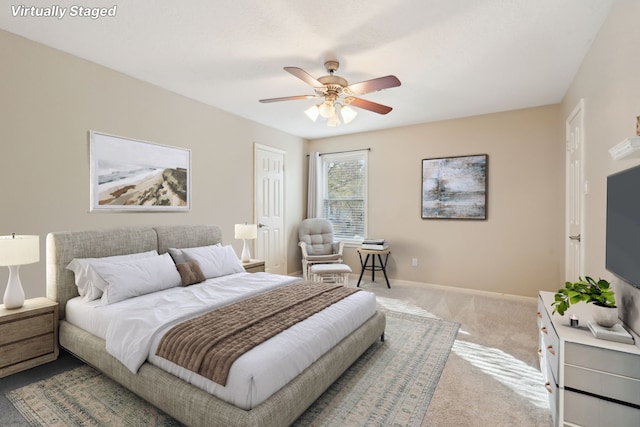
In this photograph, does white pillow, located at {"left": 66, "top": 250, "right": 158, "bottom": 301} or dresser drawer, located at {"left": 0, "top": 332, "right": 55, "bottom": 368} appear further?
white pillow, located at {"left": 66, "top": 250, "right": 158, "bottom": 301}

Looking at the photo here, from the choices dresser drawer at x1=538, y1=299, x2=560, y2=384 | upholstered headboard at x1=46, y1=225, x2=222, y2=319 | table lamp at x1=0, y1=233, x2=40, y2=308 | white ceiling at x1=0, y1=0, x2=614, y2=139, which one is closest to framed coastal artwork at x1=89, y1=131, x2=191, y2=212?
upholstered headboard at x1=46, y1=225, x2=222, y2=319

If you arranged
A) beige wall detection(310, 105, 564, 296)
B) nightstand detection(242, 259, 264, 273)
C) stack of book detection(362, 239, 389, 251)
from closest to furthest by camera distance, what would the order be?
nightstand detection(242, 259, 264, 273) → beige wall detection(310, 105, 564, 296) → stack of book detection(362, 239, 389, 251)

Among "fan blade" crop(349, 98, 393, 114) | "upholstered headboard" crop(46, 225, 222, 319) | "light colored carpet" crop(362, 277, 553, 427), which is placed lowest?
"light colored carpet" crop(362, 277, 553, 427)

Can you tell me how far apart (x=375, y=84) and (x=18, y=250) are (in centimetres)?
289

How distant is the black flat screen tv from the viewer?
1.61m

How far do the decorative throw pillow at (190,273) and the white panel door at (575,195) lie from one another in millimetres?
3573

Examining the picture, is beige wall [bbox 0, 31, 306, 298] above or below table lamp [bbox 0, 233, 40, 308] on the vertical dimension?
above

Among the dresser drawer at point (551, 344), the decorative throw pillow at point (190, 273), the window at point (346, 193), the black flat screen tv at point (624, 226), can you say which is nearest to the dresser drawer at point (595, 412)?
the dresser drawer at point (551, 344)

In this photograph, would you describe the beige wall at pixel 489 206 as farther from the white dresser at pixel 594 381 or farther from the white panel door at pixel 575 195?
the white dresser at pixel 594 381

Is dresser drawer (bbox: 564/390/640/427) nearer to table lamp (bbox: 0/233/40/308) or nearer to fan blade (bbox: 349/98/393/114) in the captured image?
fan blade (bbox: 349/98/393/114)

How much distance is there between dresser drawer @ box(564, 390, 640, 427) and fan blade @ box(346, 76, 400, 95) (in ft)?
7.31

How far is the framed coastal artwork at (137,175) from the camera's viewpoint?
3.09 meters

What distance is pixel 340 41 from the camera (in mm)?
2586

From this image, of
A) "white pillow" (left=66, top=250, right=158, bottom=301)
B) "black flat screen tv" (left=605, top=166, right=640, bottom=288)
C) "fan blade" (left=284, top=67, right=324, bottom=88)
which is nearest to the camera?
"black flat screen tv" (left=605, top=166, right=640, bottom=288)
